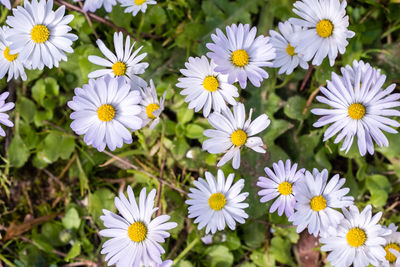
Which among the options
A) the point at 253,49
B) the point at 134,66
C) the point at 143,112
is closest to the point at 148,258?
the point at 143,112

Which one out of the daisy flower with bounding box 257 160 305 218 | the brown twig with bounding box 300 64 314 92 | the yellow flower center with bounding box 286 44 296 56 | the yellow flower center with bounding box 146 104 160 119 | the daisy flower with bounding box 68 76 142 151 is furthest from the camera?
the brown twig with bounding box 300 64 314 92

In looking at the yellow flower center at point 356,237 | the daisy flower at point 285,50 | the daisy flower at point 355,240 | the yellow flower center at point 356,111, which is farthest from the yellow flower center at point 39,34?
the yellow flower center at point 356,237

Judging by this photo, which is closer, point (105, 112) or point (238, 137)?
point (105, 112)

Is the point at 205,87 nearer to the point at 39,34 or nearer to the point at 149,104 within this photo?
the point at 149,104

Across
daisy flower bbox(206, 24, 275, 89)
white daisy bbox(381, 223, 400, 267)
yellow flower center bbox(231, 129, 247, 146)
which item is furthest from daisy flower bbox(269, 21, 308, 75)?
white daisy bbox(381, 223, 400, 267)

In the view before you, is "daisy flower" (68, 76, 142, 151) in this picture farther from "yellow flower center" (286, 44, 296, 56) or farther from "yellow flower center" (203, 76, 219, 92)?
"yellow flower center" (286, 44, 296, 56)

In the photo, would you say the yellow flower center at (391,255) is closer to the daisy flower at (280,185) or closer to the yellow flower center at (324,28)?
the daisy flower at (280,185)

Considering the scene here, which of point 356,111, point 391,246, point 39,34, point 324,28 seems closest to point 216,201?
point 356,111
